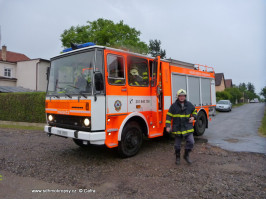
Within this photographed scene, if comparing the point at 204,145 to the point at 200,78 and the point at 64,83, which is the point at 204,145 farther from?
the point at 64,83

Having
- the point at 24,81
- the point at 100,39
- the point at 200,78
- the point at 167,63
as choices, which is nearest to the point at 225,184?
the point at 167,63

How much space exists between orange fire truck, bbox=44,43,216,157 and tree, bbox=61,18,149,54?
17.8m

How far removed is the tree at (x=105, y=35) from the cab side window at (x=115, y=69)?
18460mm

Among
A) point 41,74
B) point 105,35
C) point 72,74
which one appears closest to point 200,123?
point 72,74

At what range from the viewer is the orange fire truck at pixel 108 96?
4.66 m

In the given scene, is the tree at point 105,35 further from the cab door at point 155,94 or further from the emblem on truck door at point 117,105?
the emblem on truck door at point 117,105

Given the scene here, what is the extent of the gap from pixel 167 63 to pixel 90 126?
131 inches

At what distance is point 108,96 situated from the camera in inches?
189

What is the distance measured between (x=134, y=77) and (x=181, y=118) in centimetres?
164

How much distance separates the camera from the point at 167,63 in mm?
6562

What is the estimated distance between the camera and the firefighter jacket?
502 centimetres

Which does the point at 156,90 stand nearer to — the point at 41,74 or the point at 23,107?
the point at 23,107

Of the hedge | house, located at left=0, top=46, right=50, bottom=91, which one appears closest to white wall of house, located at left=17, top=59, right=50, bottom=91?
house, located at left=0, top=46, right=50, bottom=91

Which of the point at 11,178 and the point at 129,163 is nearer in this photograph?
the point at 11,178
